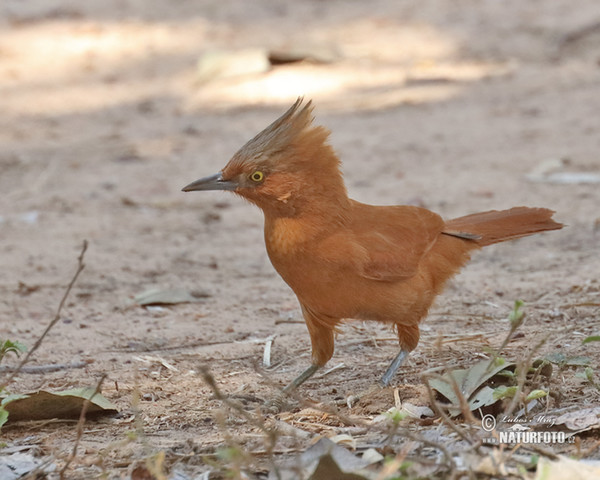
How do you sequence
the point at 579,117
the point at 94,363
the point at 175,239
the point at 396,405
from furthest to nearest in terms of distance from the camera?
1. the point at 579,117
2. the point at 175,239
3. the point at 94,363
4. the point at 396,405

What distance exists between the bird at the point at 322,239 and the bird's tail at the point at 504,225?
378mm

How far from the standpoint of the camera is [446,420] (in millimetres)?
2666

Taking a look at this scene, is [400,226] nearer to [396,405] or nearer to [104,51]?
[396,405]

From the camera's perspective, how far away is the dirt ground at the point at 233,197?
3.83 meters

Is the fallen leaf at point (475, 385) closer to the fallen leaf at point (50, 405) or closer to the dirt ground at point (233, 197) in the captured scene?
the dirt ground at point (233, 197)

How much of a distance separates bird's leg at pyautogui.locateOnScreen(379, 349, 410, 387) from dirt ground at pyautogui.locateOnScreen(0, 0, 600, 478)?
91mm

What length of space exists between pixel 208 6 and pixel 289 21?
1.33 meters

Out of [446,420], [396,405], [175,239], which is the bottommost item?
[175,239]

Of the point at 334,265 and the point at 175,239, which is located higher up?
the point at 334,265

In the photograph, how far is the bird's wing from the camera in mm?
3436

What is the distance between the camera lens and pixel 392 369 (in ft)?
12.1

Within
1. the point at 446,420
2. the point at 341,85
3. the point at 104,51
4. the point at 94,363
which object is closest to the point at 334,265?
the point at 446,420

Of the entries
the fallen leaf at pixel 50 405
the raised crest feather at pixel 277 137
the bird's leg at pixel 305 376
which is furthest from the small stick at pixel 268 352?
the raised crest feather at pixel 277 137

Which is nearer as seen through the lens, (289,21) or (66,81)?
(66,81)
